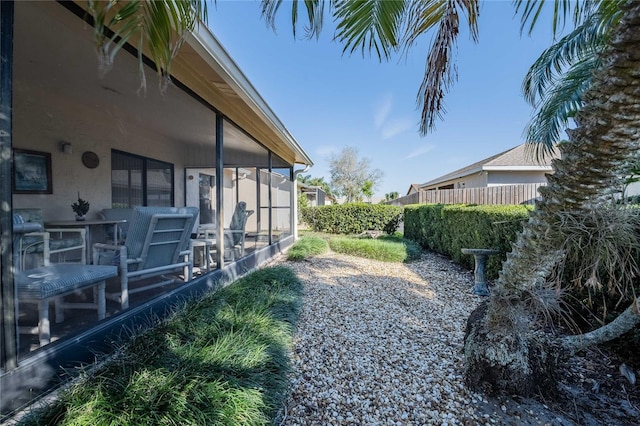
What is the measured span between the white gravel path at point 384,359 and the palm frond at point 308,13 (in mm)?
2527

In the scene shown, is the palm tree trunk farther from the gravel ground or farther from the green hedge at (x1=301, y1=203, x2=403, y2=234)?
the green hedge at (x1=301, y1=203, x2=403, y2=234)

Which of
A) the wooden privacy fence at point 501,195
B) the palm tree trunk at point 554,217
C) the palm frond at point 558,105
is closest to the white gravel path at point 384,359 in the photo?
the palm tree trunk at point 554,217

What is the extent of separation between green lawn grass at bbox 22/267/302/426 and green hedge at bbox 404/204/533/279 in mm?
2124

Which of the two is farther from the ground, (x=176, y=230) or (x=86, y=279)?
(x=176, y=230)

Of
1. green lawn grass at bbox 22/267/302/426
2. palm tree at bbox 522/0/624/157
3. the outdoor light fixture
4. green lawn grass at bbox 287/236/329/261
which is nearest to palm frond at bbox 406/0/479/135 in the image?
green lawn grass at bbox 22/267/302/426

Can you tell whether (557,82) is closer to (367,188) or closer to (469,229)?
(469,229)

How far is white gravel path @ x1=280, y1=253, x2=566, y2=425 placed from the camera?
76.6 inches

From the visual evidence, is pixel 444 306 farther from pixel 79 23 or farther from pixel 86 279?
pixel 79 23

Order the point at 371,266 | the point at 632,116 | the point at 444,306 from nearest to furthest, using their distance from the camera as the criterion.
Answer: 1. the point at 632,116
2. the point at 444,306
3. the point at 371,266

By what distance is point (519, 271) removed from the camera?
1.97 meters

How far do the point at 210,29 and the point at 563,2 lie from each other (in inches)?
109

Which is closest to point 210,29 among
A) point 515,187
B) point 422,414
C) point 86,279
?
point 86,279

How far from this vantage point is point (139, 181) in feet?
21.5

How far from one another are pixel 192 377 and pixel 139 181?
6.05 metres
